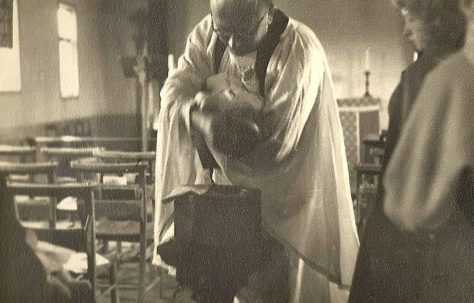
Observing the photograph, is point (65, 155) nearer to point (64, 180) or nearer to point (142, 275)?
point (64, 180)

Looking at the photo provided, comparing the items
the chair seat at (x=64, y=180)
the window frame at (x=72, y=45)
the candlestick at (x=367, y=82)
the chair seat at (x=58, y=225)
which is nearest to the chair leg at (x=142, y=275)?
the chair seat at (x=58, y=225)

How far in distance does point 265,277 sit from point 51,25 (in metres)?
1.08

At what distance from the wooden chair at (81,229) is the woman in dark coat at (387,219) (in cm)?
86

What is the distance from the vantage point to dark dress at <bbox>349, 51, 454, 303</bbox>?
1905 mm

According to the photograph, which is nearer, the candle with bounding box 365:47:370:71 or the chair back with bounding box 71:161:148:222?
the candle with bounding box 365:47:370:71

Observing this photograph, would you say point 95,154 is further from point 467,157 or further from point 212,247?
point 467,157

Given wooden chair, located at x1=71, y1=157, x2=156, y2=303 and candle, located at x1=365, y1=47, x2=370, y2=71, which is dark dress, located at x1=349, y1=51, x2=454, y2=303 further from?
wooden chair, located at x1=71, y1=157, x2=156, y2=303

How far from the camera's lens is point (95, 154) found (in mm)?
2145

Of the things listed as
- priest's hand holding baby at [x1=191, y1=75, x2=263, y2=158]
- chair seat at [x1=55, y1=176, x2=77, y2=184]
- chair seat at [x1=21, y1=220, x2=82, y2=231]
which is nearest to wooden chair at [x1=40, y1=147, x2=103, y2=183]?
chair seat at [x1=55, y1=176, x2=77, y2=184]

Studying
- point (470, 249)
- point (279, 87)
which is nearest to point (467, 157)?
point (470, 249)

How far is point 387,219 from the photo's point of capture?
193cm

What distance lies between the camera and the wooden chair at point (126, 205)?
2105mm

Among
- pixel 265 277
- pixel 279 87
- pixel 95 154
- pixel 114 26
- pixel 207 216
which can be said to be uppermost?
pixel 114 26

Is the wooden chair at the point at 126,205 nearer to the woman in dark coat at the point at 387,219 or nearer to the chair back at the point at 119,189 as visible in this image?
the chair back at the point at 119,189
